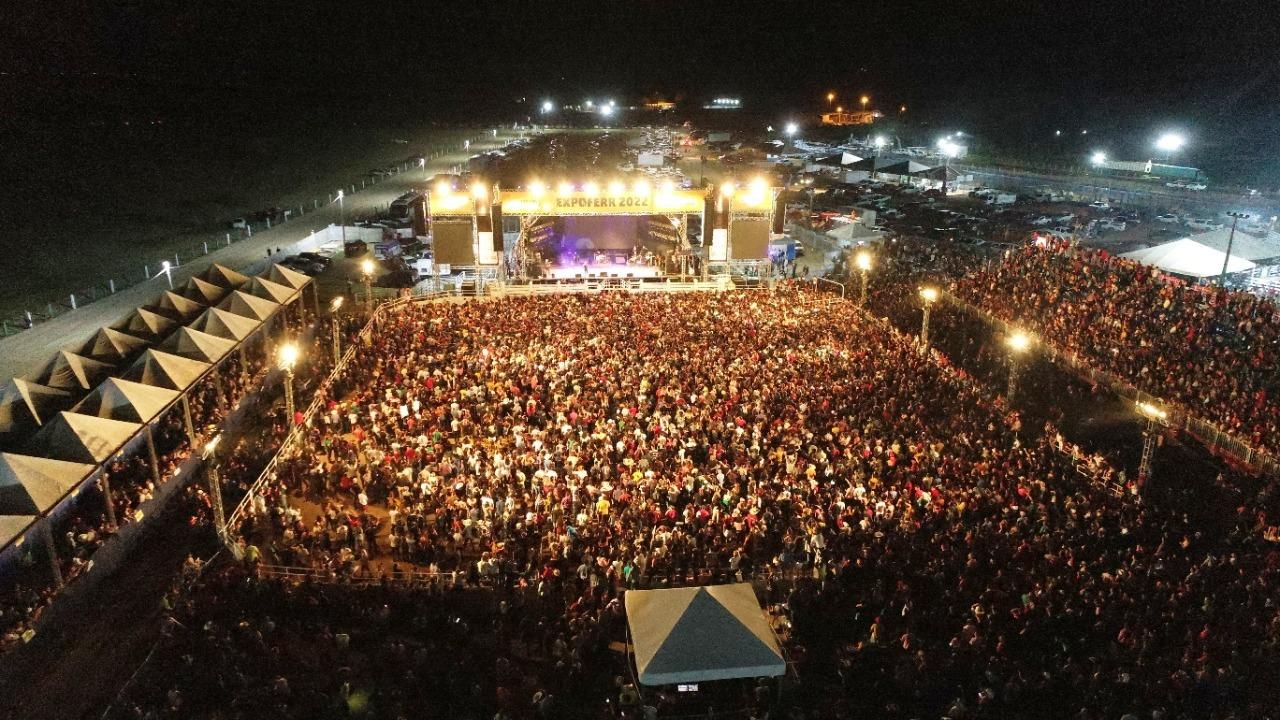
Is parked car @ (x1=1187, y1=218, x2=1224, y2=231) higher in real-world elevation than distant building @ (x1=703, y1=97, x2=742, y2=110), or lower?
lower

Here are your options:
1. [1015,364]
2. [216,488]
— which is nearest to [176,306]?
[216,488]

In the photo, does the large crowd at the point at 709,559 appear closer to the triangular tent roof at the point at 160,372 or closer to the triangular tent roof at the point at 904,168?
the triangular tent roof at the point at 160,372

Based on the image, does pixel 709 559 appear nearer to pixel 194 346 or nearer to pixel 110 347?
pixel 194 346

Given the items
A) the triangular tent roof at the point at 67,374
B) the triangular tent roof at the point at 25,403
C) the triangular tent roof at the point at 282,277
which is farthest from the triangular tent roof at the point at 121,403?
the triangular tent roof at the point at 282,277

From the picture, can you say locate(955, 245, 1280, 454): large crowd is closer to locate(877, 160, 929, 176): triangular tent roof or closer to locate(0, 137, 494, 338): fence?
locate(0, 137, 494, 338): fence

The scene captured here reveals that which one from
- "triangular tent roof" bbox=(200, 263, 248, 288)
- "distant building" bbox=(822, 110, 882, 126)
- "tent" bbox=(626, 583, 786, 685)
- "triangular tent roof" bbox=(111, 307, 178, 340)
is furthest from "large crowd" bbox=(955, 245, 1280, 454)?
"distant building" bbox=(822, 110, 882, 126)
